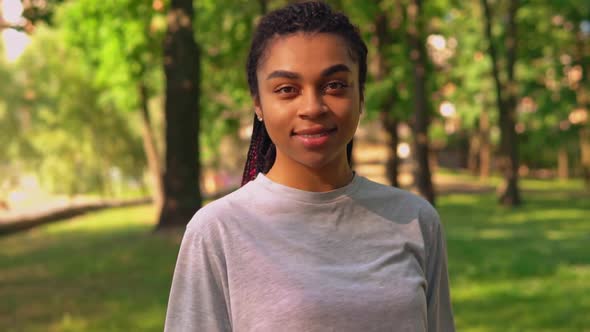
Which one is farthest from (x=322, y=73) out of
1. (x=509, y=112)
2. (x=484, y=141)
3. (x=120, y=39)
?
(x=484, y=141)

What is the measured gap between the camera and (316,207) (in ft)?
8.46

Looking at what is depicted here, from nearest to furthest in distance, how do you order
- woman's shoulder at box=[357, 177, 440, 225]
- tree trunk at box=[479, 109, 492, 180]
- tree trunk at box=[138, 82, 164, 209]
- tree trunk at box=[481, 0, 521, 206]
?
1. woman's shoulder at box=[357, 177, 440, 225]
2. tree trunk at box=[138, 82, 164, 209]
3. tree trunk at box=[481, 0, 521, 206]
4. tree trunk at box=[479, 109, 492, 180]

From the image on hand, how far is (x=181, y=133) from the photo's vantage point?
15.6 metres

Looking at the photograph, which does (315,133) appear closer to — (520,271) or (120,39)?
(520,271)

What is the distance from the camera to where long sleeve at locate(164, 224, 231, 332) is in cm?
246

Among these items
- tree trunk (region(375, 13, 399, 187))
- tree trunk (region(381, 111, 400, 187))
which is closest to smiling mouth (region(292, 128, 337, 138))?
tree trunk (region(375, 13, 399, 187))

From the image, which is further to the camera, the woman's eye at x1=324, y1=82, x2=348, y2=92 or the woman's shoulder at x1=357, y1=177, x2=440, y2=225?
the woman's shoulder at x1=357, y1=177, x2=440, y2=225

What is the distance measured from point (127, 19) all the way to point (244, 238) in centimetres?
2422

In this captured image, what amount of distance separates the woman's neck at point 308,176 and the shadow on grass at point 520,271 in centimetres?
714

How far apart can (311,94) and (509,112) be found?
3106cm

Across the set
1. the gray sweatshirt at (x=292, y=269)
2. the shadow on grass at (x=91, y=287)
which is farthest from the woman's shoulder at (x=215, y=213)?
the shadow on grass at (x=91, y=287)

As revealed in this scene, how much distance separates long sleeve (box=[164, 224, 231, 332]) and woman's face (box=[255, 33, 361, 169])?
0.40 metres

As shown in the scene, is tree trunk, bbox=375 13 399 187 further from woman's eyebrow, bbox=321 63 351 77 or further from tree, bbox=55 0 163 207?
woman's eyebrow, bbox=321 63 351 77

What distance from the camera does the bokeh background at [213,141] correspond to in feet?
38.9
